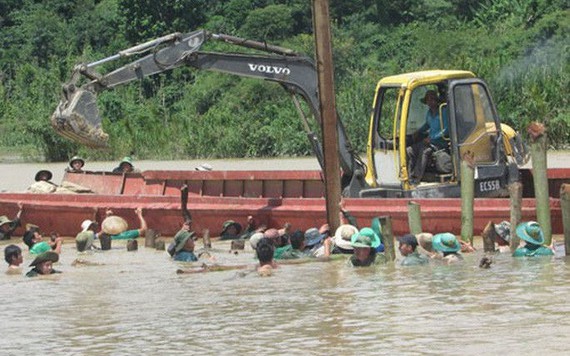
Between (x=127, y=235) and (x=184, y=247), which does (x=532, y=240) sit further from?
(x=127, y=235)

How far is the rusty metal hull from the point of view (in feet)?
65.5

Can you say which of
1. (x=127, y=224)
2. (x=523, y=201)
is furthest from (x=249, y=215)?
(x=523, y=201)

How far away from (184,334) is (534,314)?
10.6ft

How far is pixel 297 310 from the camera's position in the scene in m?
14.8

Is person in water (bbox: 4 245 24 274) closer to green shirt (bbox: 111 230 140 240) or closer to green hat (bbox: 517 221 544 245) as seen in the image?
green shirt (bbox: 111 230 140 240)

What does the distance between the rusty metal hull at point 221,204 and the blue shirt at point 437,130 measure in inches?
37.6

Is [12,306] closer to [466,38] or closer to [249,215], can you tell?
[249,215]

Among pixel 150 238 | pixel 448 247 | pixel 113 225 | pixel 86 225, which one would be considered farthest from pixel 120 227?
pixel 448 247

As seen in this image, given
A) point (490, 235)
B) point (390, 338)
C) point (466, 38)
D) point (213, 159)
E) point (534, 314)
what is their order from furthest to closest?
1. point (466, 38)
2. point (213, 159)
3. point (490, 235)
4. point (534, 314)
5. point (390, 338)

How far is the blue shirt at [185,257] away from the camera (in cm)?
1935

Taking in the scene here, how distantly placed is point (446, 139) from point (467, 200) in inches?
74.4

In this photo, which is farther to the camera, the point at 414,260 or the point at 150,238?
the point at 150,238

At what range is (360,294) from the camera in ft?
51.4

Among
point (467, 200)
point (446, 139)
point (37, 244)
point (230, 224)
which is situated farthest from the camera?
point (230, 224)
